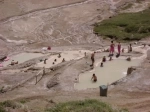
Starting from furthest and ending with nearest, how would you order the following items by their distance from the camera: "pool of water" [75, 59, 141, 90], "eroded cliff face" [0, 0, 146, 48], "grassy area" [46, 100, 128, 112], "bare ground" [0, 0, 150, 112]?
1. "eroded cliff face" [0, 0, 146, 48]
2. "pool of water" [75, 59, 141, 90]
3. "bare ground" [0, 0, 150, 112]
4. "grassy area" [46, 100, 128, 112]

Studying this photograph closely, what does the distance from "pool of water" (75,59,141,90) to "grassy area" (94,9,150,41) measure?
40.5 feet

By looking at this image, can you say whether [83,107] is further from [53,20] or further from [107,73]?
[53,20]

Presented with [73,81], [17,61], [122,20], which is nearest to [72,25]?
[122,20]

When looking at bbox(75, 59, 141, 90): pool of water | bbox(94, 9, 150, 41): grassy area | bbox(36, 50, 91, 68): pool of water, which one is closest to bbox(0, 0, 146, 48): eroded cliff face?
bbox(94, 9, 150, 41): grassy area

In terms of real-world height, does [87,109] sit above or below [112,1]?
below

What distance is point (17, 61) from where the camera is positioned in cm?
3575

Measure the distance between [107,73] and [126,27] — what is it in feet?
61.0

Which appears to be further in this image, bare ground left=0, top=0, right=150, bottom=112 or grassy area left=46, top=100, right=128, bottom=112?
bare ground left=0, top=0, right=150, bottom=112

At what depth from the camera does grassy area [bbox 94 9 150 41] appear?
43.2m

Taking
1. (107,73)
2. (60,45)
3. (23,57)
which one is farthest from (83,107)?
(60,45)

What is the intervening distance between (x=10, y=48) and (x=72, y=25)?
10650 mm

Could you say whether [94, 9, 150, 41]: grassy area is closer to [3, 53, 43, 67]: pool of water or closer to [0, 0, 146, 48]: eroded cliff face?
[0, 0, 146, 48]: eroded cliff face

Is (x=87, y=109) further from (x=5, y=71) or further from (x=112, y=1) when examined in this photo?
(x=112, y=1)

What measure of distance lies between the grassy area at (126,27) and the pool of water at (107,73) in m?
12.3
